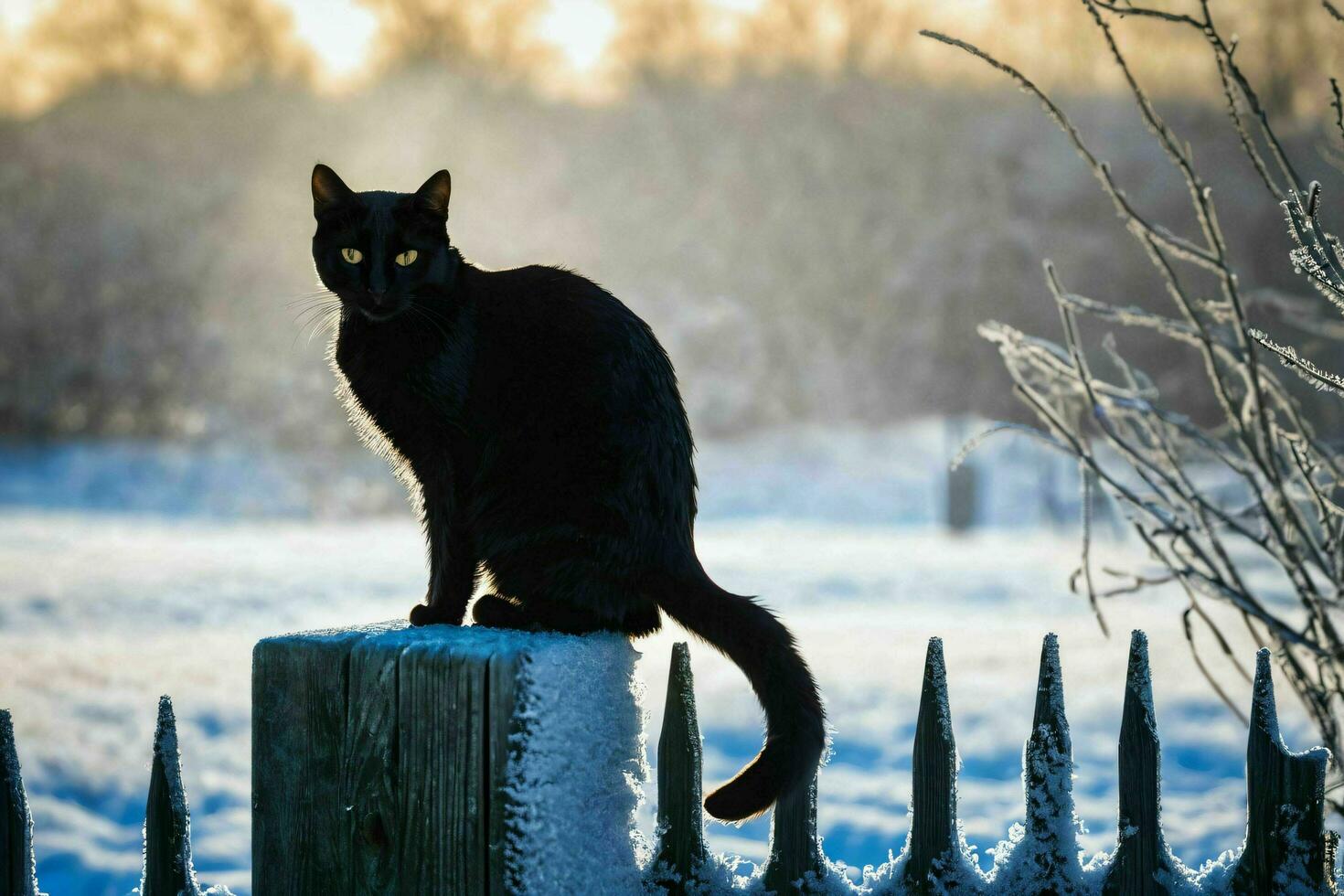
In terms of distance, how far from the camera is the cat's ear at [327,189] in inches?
80.0

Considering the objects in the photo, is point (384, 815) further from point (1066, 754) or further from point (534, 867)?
point (1066, 754)

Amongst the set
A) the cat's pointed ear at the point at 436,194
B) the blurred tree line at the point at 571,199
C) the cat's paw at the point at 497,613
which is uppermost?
the blurred tree line at the point at 571,199

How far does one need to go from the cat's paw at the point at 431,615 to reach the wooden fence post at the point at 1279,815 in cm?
134

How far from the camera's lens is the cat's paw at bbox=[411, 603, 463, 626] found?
6.10 ft

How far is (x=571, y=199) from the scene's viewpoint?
11.8 metres

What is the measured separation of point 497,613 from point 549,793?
0.44 meters

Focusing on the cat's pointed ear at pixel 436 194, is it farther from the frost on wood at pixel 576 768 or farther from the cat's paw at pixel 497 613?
the frost on wood at pixel 576 768

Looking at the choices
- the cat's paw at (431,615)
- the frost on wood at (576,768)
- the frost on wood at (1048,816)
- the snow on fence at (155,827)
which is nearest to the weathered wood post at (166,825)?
the snow on fence at (155,827)

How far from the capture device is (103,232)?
12.7 metres

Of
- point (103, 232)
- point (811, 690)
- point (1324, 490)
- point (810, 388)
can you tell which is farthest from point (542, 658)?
point (103, 232)

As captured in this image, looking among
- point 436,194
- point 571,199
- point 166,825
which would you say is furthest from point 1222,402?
point 571,199

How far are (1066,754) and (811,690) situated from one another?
43cm

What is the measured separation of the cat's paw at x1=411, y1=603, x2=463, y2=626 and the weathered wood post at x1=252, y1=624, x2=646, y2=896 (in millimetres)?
303

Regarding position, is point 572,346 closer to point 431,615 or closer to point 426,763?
point 431,615
